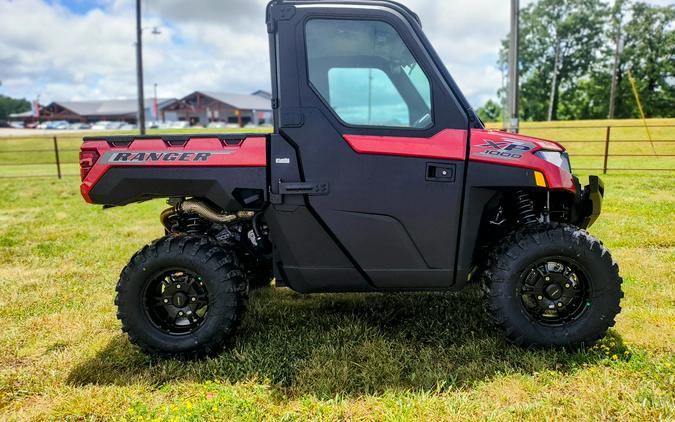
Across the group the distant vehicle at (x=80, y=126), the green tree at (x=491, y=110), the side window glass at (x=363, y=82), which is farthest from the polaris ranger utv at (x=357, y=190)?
the distant vehicle at (x=80, y=126)

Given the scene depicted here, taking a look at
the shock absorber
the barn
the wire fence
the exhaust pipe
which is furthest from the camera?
the barn

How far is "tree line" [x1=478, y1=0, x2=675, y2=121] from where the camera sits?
4397 centimetres

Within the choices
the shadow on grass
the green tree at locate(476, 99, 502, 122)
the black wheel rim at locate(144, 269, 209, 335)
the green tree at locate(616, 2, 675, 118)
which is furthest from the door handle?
the green tree at locate(476, 99, 502, 122)

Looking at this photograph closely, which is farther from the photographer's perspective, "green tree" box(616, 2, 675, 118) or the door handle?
"green tree" box(616, 2, 675, 118)

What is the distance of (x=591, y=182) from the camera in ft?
10.6

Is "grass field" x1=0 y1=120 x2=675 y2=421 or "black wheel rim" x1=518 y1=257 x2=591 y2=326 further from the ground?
"black wheel rim" x1=518 y1=257 x2=591 y2=326

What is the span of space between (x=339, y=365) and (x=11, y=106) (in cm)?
11993

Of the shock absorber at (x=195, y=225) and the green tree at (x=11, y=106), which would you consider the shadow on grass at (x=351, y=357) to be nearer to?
the shock absorber at (x=195, y=225)

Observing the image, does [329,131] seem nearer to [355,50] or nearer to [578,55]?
[355,50]

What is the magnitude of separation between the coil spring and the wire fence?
1055cm

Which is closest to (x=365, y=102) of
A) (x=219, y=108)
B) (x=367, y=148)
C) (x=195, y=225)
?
(x=367, y=148)

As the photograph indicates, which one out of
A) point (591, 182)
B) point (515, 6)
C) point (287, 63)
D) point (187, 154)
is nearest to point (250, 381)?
point (187, 154)

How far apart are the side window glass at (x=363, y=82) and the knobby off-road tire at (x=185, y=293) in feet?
3.92

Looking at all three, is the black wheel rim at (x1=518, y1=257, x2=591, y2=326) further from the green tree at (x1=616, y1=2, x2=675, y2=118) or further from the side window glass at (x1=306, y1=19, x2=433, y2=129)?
the green tree at (x1=616, y1=2, x2=675, y2=118)
